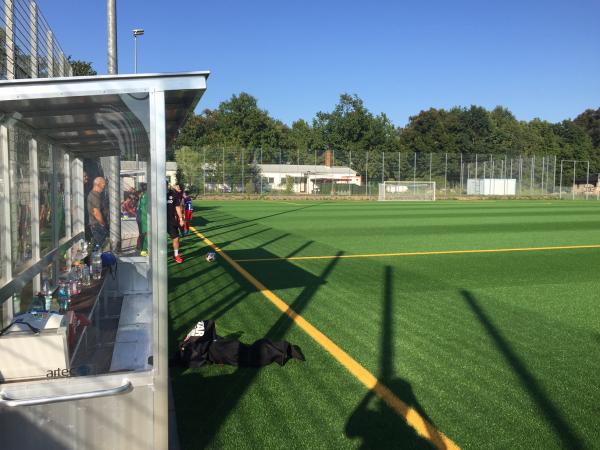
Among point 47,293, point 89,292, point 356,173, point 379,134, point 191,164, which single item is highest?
point 379,134

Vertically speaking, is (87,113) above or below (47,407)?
above

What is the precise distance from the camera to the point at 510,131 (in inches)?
3595

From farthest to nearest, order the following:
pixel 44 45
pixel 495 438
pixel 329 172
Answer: pixel 329 172 → pixel 44 45 → pixel 495 438

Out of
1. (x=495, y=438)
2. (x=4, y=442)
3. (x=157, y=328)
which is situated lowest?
(x=495, y=438)

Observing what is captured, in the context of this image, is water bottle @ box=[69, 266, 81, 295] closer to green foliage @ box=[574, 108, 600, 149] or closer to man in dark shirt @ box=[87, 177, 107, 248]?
man in dark shirt @ box=[87, 177, 107, 248]

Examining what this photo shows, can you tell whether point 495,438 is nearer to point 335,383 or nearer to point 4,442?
point 335,383

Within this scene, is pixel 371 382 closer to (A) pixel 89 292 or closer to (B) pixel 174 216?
(A) pixel 89 292

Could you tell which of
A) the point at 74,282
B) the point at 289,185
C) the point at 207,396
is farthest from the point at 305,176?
the point at 207,396

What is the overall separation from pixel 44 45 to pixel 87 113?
231 centimetres

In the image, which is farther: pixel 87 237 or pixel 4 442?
pixel 87 237

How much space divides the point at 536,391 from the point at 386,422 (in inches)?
55.6

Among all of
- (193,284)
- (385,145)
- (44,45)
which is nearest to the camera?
(44,45)

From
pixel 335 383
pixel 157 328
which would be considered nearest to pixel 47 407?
pixel 157 328

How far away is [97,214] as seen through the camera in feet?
24.2
